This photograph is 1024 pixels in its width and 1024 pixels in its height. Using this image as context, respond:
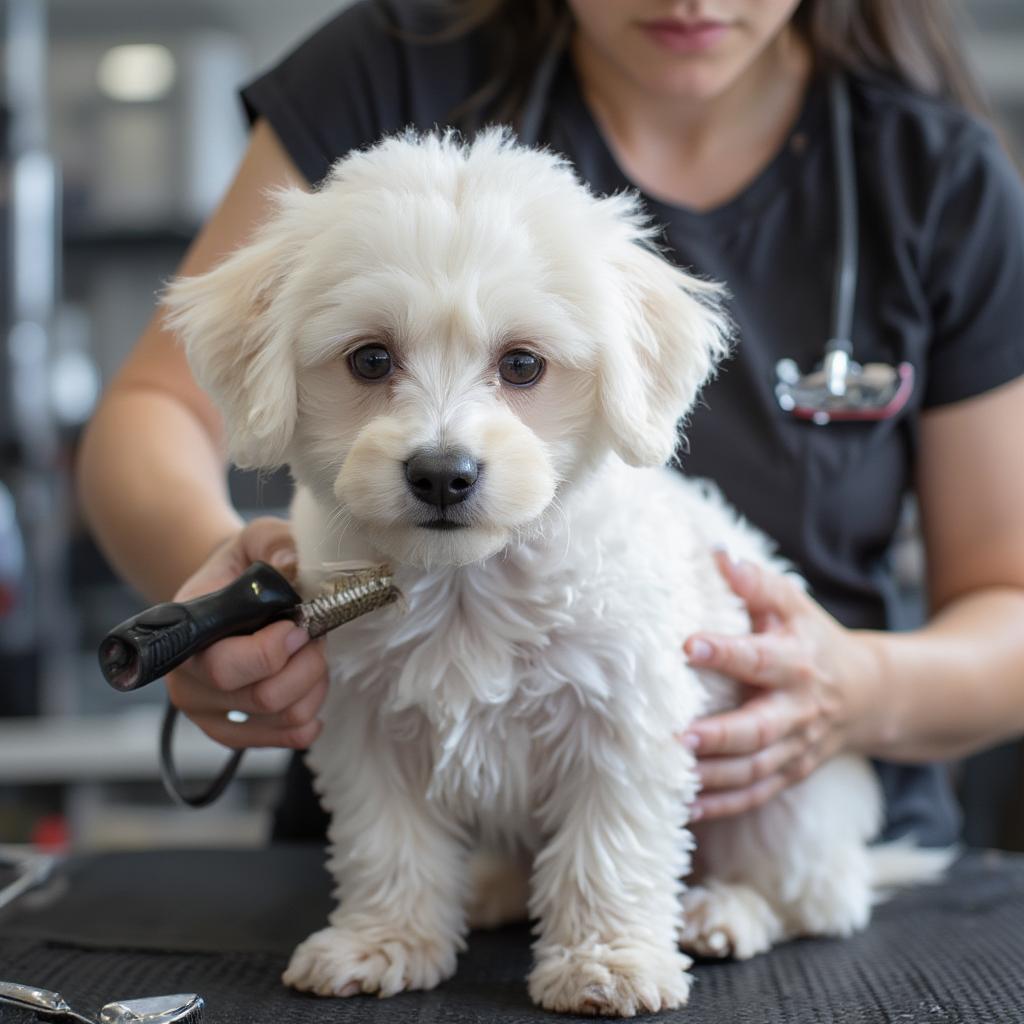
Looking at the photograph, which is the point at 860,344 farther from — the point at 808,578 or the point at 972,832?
the point at 972,832

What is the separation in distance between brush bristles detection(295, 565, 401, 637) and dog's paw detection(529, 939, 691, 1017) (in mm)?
318

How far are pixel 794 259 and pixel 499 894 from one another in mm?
765

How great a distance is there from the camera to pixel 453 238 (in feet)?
3.14

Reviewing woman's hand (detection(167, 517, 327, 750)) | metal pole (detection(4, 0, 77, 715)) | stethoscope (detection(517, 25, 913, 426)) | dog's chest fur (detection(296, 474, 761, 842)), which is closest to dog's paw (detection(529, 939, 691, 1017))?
dog's chest fur (detection(296, 474, 761, 842))

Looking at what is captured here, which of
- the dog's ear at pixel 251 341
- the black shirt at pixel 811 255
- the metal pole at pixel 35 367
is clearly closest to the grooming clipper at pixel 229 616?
the dog's ear at pixel 251 341

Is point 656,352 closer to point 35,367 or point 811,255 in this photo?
point 811,255

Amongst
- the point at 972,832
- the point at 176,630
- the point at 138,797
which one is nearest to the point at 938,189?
the point at 176,630

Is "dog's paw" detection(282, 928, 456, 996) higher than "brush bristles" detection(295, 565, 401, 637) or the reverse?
the reverse

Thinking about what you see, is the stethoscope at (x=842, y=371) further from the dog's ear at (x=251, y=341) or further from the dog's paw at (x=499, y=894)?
the dog's paw at (x=499, y=894)

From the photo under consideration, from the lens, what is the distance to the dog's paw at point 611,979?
981mm

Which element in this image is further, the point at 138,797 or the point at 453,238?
the point at 138,797

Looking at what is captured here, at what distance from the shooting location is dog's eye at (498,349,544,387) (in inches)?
39.2

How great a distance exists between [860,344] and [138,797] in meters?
2.15

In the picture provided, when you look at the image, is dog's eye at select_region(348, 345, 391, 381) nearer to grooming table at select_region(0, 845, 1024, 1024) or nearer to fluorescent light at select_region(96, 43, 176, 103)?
grooming table at select_region(0, 845, 1024, 1024)
